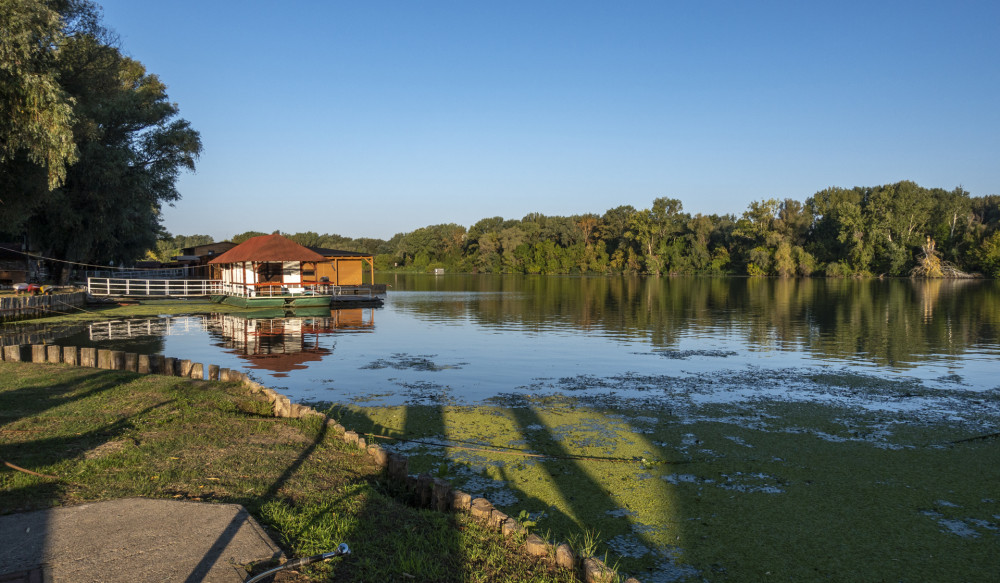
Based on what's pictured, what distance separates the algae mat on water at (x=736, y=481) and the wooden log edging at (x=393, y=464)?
73 cm

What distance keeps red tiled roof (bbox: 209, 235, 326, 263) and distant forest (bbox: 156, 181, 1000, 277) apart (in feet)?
111

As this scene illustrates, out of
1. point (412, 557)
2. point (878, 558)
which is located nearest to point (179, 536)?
point (412, 557)

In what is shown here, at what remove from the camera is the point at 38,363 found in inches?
488

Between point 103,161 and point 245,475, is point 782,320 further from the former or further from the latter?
point 103,161

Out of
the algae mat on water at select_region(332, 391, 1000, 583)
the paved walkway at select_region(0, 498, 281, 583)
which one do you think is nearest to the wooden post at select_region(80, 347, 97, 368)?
the algae mat on water at select_region(332, 391, 1000, 583)

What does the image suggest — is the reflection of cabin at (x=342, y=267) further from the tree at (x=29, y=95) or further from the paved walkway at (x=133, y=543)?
the paved walkway at (x=133, y=543)

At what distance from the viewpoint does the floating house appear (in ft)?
118

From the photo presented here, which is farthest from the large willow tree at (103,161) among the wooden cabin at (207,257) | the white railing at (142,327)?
the wooden cabin at (207,257)

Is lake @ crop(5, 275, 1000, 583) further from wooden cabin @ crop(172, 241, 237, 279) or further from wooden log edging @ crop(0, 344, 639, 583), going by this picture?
wooden cabin @ crop(172, 241, 237, 279)

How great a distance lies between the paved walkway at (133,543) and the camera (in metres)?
4.14

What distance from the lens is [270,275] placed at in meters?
41.9

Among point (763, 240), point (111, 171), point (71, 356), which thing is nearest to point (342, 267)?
point (111, 171)

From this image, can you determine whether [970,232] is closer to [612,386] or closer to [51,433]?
[612,386]

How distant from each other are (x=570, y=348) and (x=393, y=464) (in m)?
14.4
